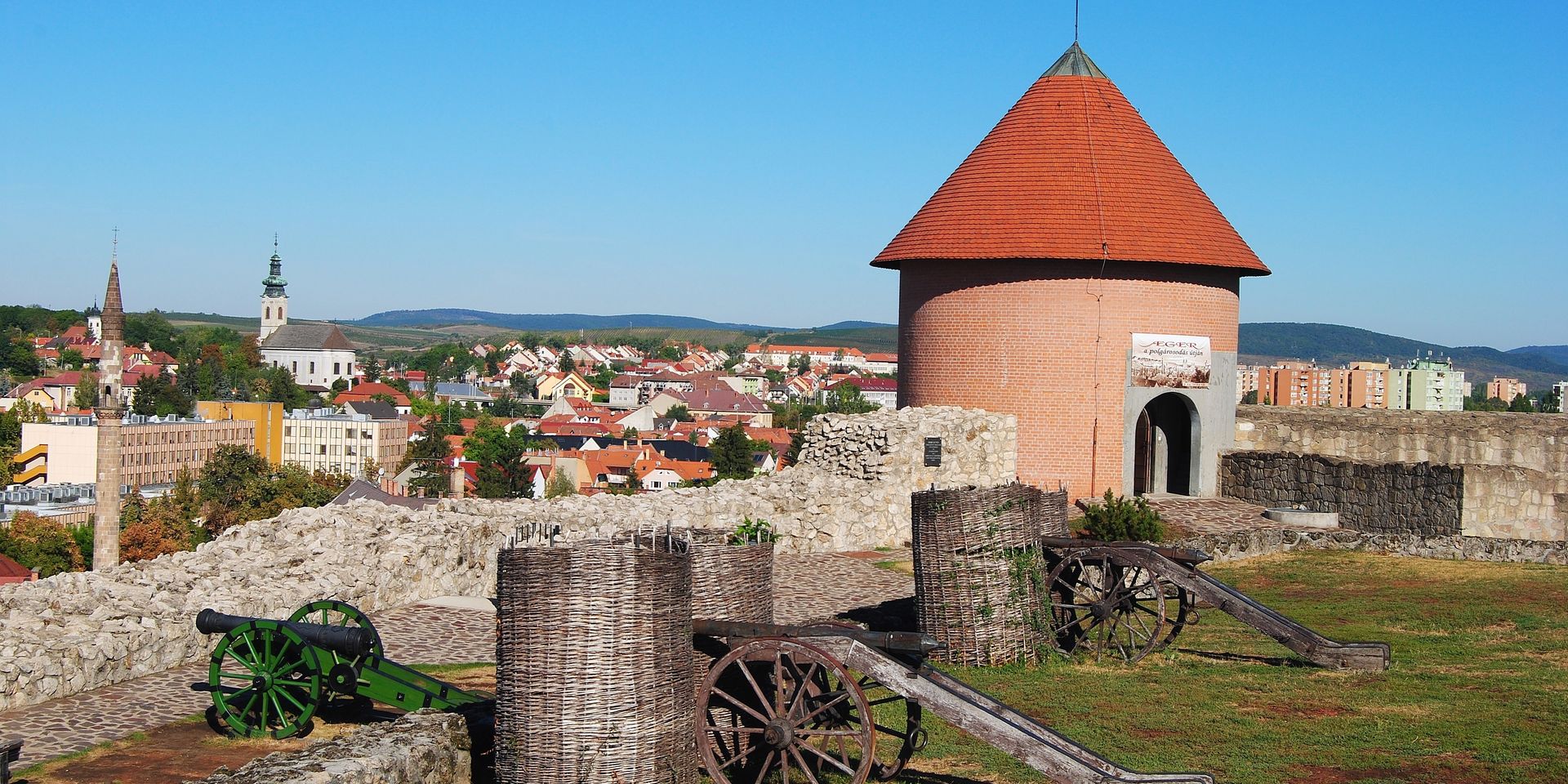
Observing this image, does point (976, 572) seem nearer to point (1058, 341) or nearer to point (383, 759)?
point (383, 759)

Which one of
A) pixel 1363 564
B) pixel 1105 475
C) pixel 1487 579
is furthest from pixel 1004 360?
pixel 1487 579

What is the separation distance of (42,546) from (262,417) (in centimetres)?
8216

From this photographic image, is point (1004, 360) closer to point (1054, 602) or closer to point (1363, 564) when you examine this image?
point (1363, 564)

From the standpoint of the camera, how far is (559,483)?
292ft

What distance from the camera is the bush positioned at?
16.3 m

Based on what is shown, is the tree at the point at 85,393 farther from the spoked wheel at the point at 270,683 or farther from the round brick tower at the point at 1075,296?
the spoked wheel at the point at 270,683

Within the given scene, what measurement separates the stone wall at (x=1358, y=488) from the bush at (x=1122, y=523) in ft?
14.8

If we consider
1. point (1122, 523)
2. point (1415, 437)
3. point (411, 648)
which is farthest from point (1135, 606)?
point (1415, 437)

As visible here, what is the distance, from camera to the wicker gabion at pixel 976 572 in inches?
401

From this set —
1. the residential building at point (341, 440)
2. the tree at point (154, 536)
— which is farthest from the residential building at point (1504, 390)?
the residential building at point (341, 440)

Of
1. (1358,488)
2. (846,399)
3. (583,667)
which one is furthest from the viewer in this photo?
(846,399)

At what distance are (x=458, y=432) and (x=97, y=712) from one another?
12999 cm

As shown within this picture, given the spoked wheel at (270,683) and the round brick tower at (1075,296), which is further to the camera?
the round brick tower at (1075,296)

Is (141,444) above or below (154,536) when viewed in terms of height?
above
